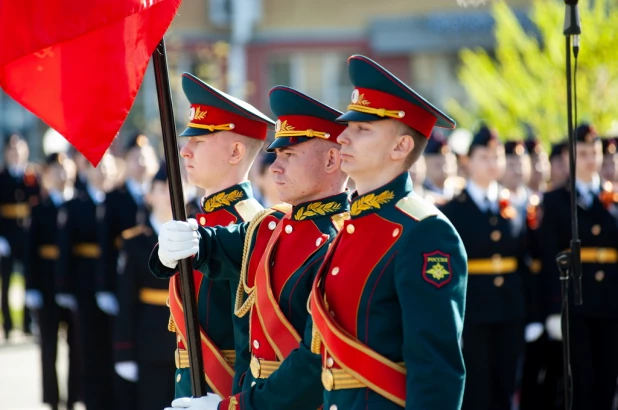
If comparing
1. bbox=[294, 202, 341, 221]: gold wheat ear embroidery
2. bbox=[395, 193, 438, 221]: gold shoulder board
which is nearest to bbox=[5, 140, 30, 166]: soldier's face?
bbox=[294, 202, 341, 221]: gold wheat ear embroidery

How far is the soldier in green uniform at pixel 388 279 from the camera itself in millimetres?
3445

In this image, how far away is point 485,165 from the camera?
25.7ft

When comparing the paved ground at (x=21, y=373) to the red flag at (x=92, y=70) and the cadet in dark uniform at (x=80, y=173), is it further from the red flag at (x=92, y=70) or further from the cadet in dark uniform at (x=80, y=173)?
the red flag at (x=92, y=70)

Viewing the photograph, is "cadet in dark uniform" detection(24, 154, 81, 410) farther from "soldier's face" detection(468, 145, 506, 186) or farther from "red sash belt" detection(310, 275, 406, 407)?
"red sash belt" detection(310, 275, 406, 407)

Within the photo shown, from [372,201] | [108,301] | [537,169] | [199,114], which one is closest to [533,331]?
[537,169]

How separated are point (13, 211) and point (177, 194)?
10.9 metres

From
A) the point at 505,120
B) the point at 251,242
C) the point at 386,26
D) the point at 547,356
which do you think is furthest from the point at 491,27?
the point at 251,242

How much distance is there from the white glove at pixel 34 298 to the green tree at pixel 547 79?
919cm

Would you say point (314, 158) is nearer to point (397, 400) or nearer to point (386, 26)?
point (397, 400)

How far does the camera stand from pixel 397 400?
3592 millimetres

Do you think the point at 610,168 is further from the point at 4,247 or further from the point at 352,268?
the point at 4,247

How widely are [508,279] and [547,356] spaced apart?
151 centimetres

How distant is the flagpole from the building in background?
27.7 metres

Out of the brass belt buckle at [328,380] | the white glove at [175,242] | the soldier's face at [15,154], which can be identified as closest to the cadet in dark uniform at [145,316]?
the white glove at [175,242]
